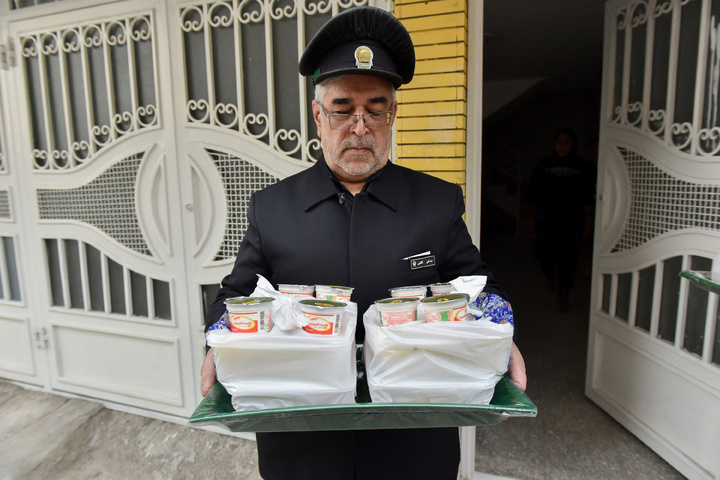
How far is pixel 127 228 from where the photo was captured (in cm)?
290

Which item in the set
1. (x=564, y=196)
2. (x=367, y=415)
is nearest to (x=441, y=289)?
(x=367, y=415)

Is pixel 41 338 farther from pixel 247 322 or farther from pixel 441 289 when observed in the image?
pixel 441 289

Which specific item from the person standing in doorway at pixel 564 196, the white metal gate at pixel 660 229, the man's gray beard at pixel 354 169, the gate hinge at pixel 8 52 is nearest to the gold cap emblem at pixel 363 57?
the man's gray beard at pixel 354 169

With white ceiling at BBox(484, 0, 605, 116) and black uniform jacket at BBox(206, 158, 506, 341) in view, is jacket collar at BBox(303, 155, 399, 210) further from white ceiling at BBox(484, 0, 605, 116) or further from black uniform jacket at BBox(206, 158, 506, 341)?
white ceiling at BBox(484, 0, 605, 116)


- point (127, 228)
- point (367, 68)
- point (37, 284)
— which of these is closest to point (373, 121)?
point (367, 68)

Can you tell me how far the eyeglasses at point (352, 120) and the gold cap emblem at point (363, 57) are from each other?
0.14 m

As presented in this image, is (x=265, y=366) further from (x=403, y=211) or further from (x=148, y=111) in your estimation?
(x=148, y=111)

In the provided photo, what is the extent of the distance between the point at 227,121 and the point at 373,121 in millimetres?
1567

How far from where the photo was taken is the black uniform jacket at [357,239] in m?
1.33

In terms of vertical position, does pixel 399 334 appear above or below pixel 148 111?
below

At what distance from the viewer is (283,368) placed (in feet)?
3.28

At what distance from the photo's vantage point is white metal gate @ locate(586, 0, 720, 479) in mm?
2195

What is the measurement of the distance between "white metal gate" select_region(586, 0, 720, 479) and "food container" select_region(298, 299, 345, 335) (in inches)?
81.5

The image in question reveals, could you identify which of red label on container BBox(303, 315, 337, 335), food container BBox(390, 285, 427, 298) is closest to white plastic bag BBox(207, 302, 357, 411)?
red label on container BBox(303, 315, 337, 335)
